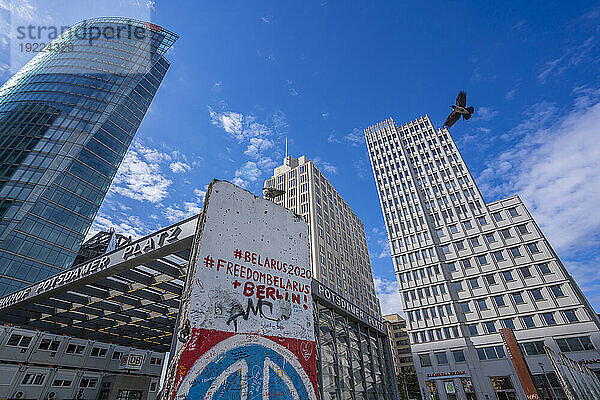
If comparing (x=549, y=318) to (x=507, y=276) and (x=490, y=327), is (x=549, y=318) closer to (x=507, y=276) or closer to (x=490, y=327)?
(x=507, y=276)

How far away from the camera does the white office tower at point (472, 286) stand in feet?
122

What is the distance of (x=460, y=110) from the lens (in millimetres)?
23922

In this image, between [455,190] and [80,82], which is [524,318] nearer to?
[455,190]

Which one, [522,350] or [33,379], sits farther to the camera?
[522,350]

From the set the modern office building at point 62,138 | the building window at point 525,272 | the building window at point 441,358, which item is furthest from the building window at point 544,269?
the modern office building at point 62,138

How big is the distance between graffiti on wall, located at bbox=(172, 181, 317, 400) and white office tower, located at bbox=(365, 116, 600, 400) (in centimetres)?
4692

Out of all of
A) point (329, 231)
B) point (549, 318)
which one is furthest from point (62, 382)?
point (549, 318)

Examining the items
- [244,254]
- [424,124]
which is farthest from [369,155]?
[244,254]

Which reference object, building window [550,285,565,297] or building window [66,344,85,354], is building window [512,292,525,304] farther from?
building window [66,344,85,354]

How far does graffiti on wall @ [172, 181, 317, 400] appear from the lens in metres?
4.09

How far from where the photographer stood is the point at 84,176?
5488 centimetres

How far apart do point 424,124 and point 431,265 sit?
3493 cm

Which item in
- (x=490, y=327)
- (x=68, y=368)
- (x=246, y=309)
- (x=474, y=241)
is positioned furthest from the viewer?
(x=474, y=241)

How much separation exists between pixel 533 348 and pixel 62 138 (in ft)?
287
